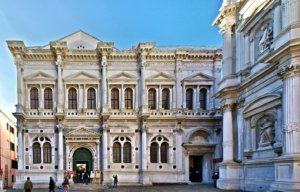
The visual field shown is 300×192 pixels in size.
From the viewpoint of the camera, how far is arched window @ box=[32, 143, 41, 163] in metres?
36.3

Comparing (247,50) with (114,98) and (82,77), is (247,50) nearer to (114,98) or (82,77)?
(114,98)

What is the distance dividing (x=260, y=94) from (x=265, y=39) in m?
3.36

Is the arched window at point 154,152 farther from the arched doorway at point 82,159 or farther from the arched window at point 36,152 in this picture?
the arched window at point 36,152

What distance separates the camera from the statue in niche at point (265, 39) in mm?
22500

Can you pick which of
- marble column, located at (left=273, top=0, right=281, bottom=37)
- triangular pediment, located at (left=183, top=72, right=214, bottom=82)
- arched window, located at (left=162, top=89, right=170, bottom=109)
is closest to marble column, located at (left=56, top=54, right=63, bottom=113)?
arched window, located at (left=162, top=89, right=170, bottom=109)

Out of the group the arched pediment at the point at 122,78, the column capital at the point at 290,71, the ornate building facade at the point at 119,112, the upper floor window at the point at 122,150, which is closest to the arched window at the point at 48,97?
the ornate building facade at the point at 119,112

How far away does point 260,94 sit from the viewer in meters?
23.2

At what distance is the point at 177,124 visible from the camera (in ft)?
121

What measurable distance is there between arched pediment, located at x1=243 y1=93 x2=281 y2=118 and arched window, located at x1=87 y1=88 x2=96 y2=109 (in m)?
17.0

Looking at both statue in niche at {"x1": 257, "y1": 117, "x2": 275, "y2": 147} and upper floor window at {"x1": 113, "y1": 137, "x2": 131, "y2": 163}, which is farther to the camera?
upper floor window at {"x1": 113, "y1": 137, "x2": 131, "y2": 163}

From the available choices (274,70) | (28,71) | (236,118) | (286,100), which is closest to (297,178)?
(286,100)

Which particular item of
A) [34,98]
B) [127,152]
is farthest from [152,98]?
[34,98]

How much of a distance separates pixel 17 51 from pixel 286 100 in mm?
26510

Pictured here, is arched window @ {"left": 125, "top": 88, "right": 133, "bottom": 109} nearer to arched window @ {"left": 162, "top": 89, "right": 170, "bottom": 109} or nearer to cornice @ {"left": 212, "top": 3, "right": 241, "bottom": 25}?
arched window @ {"left": 162, "top": 89, "right": 170, "bottom": 109}
